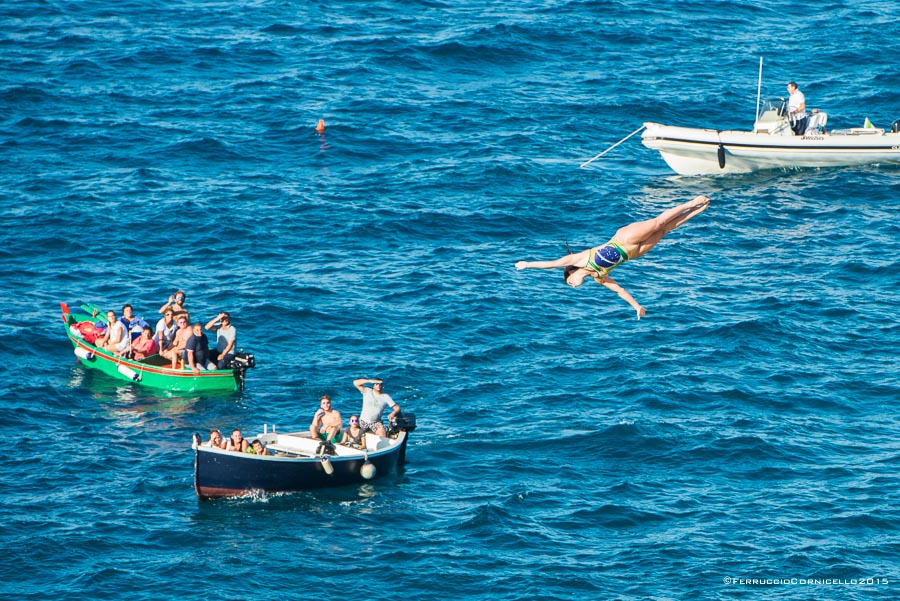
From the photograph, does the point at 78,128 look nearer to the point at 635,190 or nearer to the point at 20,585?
the point at 635,190

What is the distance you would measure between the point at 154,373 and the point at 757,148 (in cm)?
2226

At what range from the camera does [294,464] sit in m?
31.9

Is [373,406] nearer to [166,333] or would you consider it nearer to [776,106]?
[166,333]

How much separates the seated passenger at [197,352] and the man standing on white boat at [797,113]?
2202 centimetres

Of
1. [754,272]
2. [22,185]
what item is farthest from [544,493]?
[22,185]

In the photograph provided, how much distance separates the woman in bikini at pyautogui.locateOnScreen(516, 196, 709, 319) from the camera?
922 inches

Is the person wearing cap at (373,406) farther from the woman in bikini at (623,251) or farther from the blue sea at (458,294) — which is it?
the woman in bikini at (623,251)

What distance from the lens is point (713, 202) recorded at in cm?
4719

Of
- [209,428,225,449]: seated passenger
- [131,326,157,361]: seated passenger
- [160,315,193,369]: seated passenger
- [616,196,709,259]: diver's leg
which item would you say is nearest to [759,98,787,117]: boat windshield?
[160,315,193,369]: seated passenger

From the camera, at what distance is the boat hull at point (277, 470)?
3152 centimetres

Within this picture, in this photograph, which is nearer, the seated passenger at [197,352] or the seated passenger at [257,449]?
the seated passenger at [257,449]

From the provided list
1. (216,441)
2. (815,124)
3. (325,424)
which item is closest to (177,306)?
(216,441)

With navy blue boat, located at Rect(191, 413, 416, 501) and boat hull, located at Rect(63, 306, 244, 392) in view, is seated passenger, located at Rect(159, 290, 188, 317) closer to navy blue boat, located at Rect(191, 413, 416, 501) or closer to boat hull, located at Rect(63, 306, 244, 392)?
boat hull, located at Rect(63, 306, 244, 392)

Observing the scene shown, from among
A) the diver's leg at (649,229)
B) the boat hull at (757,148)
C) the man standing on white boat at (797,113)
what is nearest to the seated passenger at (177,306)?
the diver's leg at (649,229)
